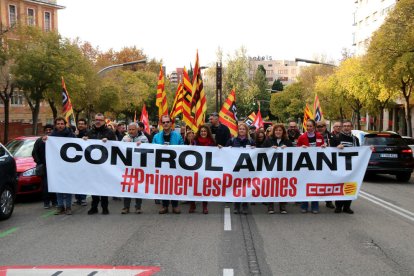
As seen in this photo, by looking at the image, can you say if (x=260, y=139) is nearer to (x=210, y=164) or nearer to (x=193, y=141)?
(x=210, y=164)

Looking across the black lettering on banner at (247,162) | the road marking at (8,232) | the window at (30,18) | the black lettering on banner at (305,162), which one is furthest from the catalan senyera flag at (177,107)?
the window at (30,18)

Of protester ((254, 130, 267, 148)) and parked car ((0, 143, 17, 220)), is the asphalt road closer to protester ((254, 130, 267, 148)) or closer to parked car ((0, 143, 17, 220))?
parked car ((0, 143, 17, 220))

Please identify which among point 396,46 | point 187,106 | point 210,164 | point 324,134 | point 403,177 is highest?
point 396,46

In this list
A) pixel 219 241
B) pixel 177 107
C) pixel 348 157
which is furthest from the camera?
pixel 177 107

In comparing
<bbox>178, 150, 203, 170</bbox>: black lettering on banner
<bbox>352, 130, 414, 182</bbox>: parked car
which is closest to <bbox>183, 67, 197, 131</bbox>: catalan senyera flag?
<bbox>178, 150, 203, 170</bbox>: black lettering on banner

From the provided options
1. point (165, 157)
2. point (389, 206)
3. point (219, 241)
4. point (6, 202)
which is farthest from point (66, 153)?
point (389, 206)

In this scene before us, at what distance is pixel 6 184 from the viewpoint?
845 centimetres

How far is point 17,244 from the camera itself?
667cm

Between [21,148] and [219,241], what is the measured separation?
7008mm

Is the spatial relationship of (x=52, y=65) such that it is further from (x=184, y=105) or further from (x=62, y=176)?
(x=62, y=176)

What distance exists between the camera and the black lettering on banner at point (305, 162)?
9.27 meters

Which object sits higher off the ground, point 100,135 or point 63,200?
point 100,135

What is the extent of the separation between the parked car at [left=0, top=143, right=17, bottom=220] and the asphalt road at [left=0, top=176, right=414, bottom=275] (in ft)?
0.96

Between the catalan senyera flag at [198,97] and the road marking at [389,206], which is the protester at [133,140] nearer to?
the catalan senyera flag at [198,97]
